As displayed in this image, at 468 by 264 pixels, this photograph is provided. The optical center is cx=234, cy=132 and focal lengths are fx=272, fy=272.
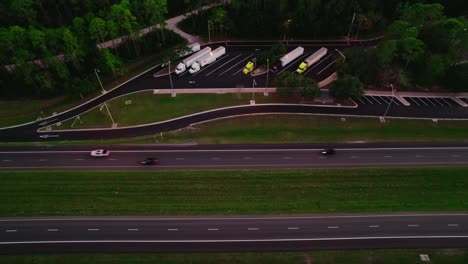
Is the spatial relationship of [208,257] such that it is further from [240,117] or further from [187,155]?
[240,117]

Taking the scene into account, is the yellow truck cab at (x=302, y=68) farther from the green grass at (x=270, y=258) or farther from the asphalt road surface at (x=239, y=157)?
the green grass at (x=270, y=258)

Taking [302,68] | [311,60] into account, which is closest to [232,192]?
[302,68]

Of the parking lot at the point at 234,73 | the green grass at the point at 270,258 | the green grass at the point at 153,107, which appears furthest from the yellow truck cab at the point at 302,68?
the green grass at the point at 270,258

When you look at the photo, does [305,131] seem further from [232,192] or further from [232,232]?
[232,232]

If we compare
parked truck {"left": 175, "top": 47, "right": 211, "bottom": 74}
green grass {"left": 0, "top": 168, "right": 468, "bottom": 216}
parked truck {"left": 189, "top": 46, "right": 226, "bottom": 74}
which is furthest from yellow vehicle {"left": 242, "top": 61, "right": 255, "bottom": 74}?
green grass {"left": 0, "top": 168, "right": 468, "bottom": 216}

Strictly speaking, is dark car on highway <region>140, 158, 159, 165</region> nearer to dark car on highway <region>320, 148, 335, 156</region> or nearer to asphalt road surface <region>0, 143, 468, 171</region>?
asphalt road surface <region>0, 143, 468, 171</region>

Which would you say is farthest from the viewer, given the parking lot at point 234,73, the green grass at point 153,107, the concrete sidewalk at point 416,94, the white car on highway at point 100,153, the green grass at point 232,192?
the parking lot at point 234,73
